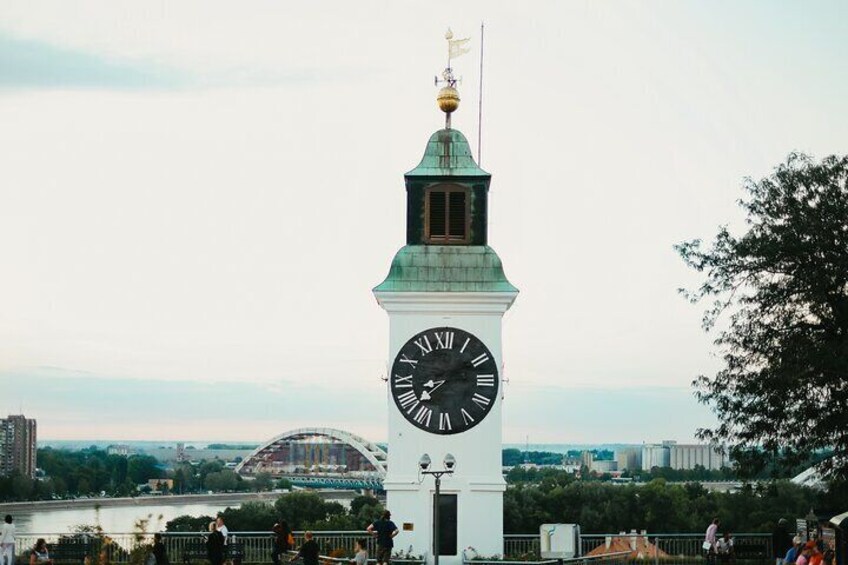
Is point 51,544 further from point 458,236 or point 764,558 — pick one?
point 764,558

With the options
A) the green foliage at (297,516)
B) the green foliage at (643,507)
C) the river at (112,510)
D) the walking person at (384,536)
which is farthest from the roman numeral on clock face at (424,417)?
the river at (112,510)

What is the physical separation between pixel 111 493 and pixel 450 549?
420 ft

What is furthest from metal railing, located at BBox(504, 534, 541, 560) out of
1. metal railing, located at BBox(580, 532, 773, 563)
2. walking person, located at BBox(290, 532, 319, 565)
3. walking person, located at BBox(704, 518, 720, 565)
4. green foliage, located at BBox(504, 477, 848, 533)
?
green foliage, located at BBox(504, 477, 848, 533)

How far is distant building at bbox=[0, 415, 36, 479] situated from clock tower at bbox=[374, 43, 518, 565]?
15276 cm

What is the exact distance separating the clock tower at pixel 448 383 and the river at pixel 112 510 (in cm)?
6847

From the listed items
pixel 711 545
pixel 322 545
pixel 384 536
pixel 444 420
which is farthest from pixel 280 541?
pixel 711 545

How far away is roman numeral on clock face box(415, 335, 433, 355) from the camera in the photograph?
35375 millimetres

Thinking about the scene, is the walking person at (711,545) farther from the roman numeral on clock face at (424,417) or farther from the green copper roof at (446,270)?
the green copper roof at (446,270)

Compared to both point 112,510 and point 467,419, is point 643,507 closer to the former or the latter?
point 467,419

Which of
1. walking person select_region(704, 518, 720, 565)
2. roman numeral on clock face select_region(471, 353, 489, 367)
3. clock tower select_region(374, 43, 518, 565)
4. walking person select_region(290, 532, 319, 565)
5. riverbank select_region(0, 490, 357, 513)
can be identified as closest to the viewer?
walking person select_region(290, 532, 319, 565)

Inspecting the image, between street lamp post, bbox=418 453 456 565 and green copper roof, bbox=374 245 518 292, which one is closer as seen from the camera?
street lamp post, bbox=418 453 456 565

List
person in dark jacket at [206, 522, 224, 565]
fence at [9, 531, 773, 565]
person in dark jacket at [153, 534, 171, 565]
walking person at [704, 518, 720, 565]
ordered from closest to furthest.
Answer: person in dark jacket at [206, 522, 224, 565], person in dark jacket at [153, 534, 171, 565], walking person at [704, 518, 720, 565], fence at [9, 531, 773, 565]

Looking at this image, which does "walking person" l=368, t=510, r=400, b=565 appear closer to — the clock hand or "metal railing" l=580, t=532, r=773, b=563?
the clock hand

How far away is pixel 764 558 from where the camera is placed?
3478 cm
